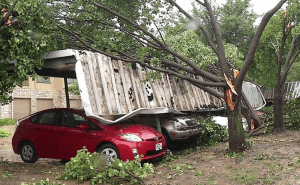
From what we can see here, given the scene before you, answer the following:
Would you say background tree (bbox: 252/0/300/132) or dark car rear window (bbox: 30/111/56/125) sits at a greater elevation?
background tree (bbox: 252/0/300/132)

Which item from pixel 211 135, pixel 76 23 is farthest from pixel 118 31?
pixel 211 135

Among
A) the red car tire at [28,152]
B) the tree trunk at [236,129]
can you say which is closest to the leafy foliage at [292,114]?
the tree trunk at [236,129]

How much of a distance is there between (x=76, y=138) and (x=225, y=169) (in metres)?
3.81

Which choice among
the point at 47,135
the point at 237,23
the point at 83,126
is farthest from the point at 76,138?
the point at 237,23

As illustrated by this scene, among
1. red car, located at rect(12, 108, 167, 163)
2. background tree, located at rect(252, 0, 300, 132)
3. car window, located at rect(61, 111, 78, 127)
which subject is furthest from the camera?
background tree, located at rect(252, 0, 300, 132)

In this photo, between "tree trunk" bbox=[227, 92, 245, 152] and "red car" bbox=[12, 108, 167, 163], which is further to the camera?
"tree trunk" bbox=[227, 92, 245, 152]

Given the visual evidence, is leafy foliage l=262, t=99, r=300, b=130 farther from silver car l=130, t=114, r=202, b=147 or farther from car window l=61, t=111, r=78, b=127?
car window l=61, t=111, r=78, b=127

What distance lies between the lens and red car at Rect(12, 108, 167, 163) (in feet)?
24.7

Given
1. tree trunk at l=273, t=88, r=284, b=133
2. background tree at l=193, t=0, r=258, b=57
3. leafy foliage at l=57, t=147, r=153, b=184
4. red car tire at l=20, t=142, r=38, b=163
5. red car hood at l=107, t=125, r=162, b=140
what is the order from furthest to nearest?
background tree at l=193, t=0, r=258, b=57 < tree trunk at l=273, t=88, r=284, b=133 < red car tire at l=20, t=142, r=38, b=163 < red car hood at l=107, t=125, r=162, b=140 < leafy foliage at l=57, t=147, r=153, b=184

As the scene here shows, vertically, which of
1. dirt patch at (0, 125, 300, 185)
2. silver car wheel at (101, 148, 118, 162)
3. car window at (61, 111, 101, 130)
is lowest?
dirt patch at (0, 125, 300, 185)

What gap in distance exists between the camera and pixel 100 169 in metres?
5.93

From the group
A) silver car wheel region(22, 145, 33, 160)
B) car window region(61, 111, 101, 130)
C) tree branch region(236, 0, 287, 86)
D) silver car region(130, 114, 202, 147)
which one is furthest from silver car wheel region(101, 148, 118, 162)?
tree branch region(236, 0, 287, 86)

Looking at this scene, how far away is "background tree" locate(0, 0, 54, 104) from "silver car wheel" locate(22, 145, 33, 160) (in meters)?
1.80

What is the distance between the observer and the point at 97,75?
28.1ft
